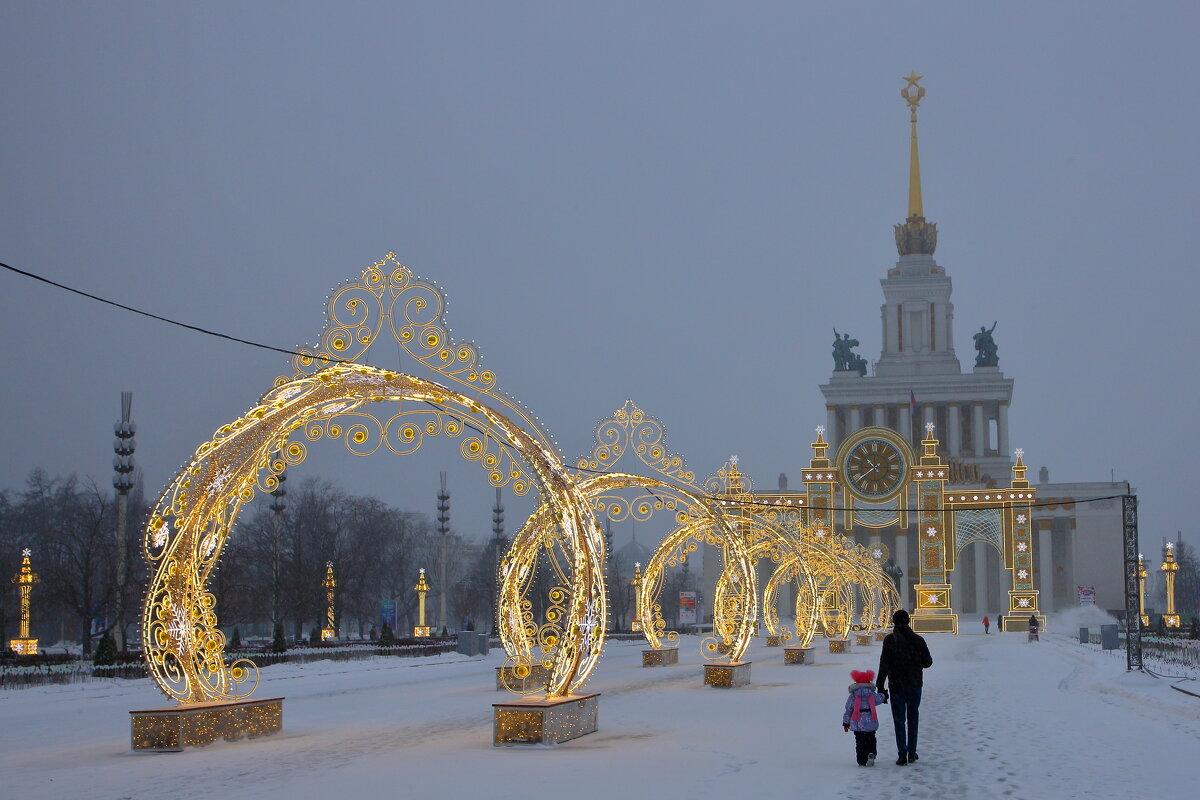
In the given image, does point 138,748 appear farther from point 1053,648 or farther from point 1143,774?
point 1053,648

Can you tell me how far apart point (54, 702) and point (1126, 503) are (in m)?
22.1

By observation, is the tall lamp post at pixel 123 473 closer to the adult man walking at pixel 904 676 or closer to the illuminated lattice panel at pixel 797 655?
the illuminated lattice panel at pixel 797 655

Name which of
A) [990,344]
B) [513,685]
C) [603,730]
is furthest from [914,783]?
[990,344]

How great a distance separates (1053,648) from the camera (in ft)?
149

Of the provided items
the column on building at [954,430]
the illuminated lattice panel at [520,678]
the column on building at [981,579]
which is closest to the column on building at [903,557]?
the column on building at [981,579]

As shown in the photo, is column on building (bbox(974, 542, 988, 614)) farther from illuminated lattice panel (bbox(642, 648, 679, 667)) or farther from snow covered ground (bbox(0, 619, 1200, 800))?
snow covered ground (bbox(0, 619, 1200, 800))

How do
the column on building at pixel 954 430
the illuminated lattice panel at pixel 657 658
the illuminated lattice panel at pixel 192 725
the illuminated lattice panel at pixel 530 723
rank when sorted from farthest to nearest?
the column on building at pixel 954 430, the illuminated lattice panel at pixel 657 658, the illuminated lattice panel at pixel 530 723, the illuminated lattice panel at pixel 192 725

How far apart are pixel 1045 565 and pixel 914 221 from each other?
31482mm

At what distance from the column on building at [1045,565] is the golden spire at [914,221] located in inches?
1065

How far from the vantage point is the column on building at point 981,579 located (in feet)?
275

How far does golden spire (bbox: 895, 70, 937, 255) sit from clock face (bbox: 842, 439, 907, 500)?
132ft

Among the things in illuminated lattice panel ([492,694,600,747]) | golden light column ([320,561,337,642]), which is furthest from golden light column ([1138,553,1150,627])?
golden light column ([320,561,337,642])

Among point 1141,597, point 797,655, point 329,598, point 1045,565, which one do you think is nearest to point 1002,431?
point 1045,565

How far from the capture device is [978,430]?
95562 mm
